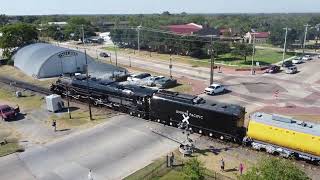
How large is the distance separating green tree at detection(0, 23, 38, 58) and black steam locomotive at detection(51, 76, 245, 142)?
46714 millimetres

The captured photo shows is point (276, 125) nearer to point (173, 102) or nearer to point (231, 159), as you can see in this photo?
point (231, 159)

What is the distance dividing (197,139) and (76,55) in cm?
4730

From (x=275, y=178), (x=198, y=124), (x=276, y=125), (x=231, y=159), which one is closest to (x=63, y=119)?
(x=198, y=124)

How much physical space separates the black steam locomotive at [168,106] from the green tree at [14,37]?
4671cm

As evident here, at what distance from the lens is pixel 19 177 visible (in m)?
30.3

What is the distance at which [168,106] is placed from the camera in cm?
3959

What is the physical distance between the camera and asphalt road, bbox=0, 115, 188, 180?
1212 inches

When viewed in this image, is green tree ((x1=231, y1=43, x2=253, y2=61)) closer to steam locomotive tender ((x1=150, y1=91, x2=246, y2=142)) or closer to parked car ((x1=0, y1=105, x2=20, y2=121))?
steam locomotive tender ((x1=150, y1=91, x2=246, y2=142))

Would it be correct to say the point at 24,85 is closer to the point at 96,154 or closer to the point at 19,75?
the point at 19,75

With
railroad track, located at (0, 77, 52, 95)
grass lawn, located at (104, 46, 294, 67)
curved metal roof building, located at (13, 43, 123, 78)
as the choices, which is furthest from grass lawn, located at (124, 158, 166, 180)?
grass lawn, located at (104, 46, 294, 67)

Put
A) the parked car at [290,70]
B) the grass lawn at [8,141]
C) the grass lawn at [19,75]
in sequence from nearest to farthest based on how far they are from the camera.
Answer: the grass lawn at [8,141]
the grass lawn at [19,75]
the parked car at [290,70]

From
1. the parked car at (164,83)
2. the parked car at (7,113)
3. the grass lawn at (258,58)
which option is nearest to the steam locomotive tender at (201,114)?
the parked car at (164,83)

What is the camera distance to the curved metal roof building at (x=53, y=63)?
70.5 metres

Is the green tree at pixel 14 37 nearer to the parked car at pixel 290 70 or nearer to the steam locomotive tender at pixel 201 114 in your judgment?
the steam locomotive tender at pixel 201 114
